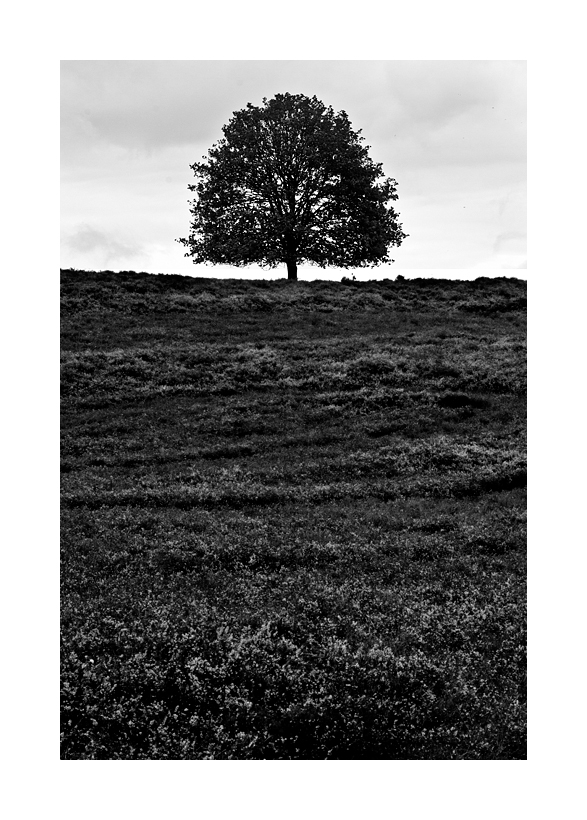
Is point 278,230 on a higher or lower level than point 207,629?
higher

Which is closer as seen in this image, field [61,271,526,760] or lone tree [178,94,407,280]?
field [61,271,526,760]

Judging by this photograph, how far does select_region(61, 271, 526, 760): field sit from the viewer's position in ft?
25.0

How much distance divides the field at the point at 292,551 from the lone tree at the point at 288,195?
56.1 feet

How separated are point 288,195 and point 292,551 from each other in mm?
40426

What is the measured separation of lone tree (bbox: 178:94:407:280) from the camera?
4778cm

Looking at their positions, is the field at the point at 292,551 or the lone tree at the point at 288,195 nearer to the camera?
the field at the point at 292,551

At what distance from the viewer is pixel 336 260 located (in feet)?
161

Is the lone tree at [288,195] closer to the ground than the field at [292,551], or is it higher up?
higher up

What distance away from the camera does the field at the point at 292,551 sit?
25.0 ft

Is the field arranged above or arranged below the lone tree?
below

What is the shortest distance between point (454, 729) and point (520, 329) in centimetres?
3494

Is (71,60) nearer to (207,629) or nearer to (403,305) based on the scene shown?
(207,629)

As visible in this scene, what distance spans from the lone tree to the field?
56.1 ft
